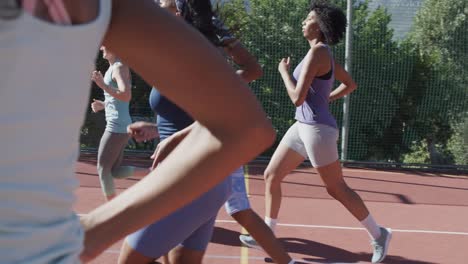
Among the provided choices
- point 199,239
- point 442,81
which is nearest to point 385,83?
point 442,81

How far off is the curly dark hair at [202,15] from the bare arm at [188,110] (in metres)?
2.38

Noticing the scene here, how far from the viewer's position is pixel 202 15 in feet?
11.3

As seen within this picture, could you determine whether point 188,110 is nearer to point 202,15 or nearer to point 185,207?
point 185,207

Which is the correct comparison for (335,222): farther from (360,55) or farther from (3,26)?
(3,26)

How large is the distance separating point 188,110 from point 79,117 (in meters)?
0.19

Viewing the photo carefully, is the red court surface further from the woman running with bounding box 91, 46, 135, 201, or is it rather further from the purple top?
the purple top

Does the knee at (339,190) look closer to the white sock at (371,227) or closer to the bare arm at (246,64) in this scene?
the white sock at (371,227)

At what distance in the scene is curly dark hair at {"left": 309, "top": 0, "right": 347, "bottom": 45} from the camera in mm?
5465

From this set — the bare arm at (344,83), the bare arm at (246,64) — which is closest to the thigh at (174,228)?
the bare arm at (246,64)

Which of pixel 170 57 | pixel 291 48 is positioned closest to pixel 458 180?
pixel 291 48

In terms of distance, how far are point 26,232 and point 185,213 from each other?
194cm

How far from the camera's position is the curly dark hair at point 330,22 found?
17.9 feet

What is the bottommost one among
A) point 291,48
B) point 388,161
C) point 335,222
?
point 388,161

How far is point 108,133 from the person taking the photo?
597 centimetres
